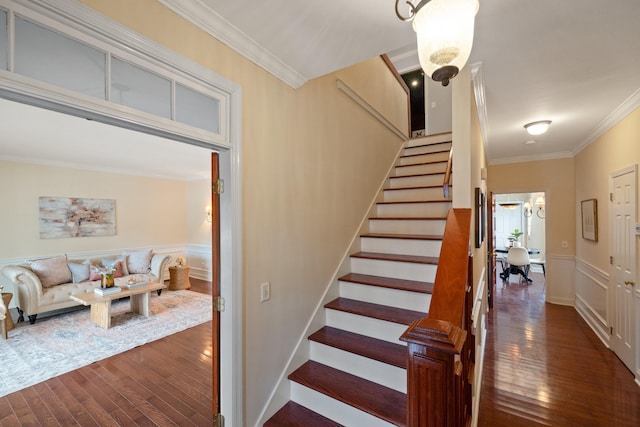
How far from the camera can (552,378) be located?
9.11 ft

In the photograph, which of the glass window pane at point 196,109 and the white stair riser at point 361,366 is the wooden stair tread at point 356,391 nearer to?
the white stair riser at point 361,366

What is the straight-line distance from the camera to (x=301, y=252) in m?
2.10

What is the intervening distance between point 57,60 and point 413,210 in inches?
119

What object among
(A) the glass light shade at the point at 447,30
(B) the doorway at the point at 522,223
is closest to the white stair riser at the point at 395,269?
(A) the glass light shade at the point at 447,30

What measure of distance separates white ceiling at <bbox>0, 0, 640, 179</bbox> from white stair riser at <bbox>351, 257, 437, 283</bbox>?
1.67 meters

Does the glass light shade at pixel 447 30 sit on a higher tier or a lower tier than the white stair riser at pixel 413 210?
higher

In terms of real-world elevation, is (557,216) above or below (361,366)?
above

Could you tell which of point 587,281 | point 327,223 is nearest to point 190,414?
point 327,223

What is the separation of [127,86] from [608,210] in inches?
199

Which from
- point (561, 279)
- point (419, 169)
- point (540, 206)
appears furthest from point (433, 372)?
point (540, 206)

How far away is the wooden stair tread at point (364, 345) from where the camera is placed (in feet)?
5.93

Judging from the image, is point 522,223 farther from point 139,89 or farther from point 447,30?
point 139,89

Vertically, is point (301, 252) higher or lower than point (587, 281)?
higher

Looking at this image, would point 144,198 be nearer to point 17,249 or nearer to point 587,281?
point 17,249
